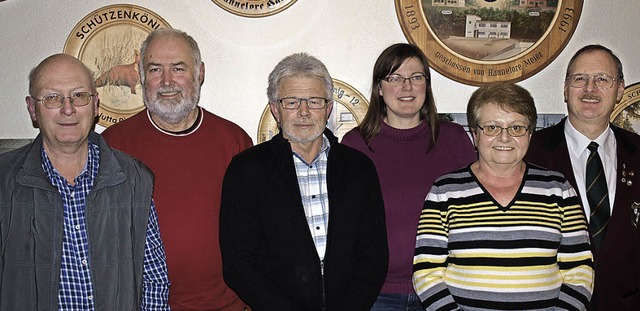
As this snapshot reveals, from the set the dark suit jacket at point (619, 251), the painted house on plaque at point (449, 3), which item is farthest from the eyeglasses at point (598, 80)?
the painted house on plaque at point (449, 3)

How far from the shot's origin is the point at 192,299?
7.72 feet

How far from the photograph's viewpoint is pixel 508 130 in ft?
6.81

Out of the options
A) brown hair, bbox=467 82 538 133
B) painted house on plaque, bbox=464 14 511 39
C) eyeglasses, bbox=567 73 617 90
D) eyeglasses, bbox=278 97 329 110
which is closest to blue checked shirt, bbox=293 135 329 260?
eyeglasses, bbox=278 97 329 110

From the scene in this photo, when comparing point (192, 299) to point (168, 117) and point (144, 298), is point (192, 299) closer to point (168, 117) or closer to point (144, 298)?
point (144, 298)

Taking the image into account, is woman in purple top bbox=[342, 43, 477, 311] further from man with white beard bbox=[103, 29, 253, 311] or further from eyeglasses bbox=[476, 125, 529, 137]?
man with white beard bbox=[103, 29, 253, 311]

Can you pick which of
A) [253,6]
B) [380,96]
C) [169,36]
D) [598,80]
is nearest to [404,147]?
[380,96]

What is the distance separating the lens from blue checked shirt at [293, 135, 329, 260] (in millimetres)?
2162

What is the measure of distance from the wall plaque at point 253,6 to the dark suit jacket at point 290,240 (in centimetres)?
114

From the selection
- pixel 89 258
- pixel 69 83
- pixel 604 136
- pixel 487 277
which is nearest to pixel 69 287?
pixel 89 258

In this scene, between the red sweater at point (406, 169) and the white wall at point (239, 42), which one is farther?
the white wall at point (239, 42)

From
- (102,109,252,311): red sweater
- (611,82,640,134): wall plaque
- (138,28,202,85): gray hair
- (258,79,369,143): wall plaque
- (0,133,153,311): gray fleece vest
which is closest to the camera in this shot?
(0,133,153,311): gray fleece vest

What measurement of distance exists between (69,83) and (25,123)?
1.28 m

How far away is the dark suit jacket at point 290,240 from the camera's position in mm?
2092

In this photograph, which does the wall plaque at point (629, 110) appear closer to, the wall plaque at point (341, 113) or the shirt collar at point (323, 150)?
the wall plaque at point (341, 113)
